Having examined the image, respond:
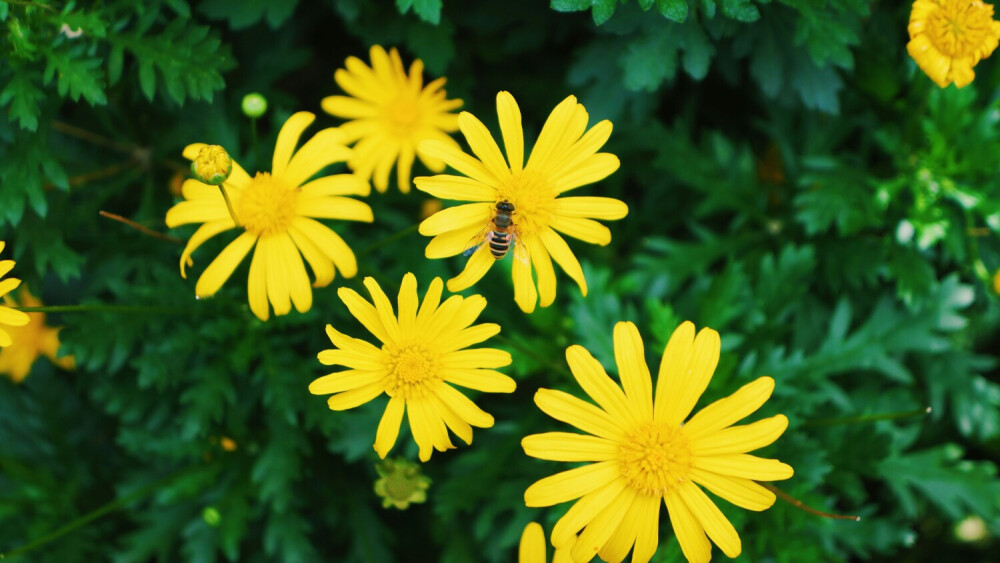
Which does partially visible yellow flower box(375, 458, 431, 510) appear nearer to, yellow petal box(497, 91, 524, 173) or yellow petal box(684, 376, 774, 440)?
yellow petal box(684, 376, 774, 440)

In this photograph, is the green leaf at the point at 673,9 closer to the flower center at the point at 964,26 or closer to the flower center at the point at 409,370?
the flower center at the point at 964,26

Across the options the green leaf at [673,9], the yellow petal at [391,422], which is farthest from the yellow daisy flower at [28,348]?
the green leaf at [673,9]

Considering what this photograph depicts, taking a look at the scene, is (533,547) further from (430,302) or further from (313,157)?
(313,157)

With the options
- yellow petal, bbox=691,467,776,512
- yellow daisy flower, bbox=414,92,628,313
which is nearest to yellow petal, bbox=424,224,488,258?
yellow daisy flower, bbox=414,92,628,313

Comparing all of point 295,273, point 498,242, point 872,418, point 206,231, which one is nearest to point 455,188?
point 498,242

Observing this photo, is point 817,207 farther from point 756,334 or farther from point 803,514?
point 803,514
